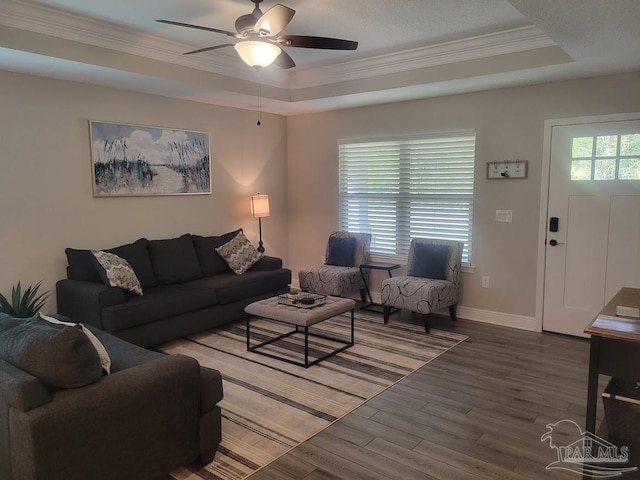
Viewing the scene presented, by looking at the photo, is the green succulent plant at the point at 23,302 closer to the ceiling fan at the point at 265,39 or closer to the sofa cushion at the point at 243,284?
the sofa cushion at the point at 243,284

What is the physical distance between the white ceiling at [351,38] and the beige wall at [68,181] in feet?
0.69

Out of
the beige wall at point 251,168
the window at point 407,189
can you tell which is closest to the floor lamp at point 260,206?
the beige wall at point 251,168

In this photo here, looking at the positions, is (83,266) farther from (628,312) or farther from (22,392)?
(628,312)

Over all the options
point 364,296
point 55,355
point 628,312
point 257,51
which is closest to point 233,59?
point 257,51

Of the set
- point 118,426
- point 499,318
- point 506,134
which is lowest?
point 499,318

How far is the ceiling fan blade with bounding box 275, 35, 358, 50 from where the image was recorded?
10.1 ft

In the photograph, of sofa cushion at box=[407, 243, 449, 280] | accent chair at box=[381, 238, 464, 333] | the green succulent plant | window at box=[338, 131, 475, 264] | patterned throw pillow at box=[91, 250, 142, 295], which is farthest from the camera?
window at box=[338, 131, 475, 264]

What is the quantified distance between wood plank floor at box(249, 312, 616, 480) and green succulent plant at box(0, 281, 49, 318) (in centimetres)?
251

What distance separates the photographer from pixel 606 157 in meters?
4.24

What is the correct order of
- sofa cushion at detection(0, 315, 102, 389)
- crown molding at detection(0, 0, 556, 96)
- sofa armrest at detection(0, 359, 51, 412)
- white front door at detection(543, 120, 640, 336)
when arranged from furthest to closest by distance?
white front door at detection(543, 120, 640, 336)
crown molding at detection(0, 0, 556, 96)
sofa cushion at detection(0, 315, 102, 389)
sofa armrest at detection(0, 359, 51, 412)

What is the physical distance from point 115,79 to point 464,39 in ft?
10.5

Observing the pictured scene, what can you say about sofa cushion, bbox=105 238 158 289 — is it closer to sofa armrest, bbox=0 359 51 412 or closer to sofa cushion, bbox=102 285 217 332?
sofa cushion, bbox=102 285 217 332

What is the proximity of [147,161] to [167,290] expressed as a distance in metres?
Result: 1.45

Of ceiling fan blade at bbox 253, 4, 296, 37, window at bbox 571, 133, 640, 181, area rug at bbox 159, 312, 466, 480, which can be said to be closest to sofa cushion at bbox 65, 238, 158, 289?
area rug at bbox 159, 312, 466, 480
